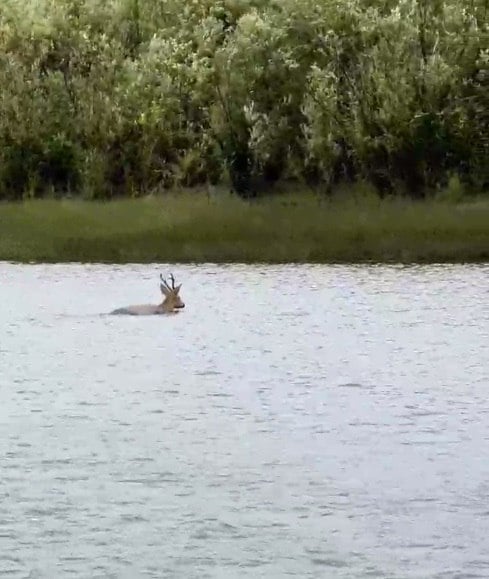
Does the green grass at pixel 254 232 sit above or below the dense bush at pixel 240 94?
below

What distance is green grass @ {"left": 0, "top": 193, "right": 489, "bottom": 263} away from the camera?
3353 cm

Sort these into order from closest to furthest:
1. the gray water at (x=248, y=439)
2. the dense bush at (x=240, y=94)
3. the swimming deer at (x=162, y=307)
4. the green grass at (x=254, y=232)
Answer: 1. the gray water at (x=248, y=439)
2. the swimming deer at (x=162, y=307)
3. the green grass at (x=254, y=232)
4. the dense bush at (x=240, y=94)

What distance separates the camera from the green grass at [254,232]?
33.5 metres

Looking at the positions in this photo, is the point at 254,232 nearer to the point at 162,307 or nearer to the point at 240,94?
the point at 240,94

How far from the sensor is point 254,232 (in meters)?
36.0

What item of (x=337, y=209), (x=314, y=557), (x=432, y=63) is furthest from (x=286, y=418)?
(x=432, y=63)

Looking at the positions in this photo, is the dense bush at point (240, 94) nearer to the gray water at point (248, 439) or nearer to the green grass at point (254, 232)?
the green grass at point (254, 232)

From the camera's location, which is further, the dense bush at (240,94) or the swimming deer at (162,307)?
the dense bush at (240,94)

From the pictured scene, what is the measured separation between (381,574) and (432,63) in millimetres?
31575

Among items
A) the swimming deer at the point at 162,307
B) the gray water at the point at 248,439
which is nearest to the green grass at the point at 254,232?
the gray water at the point at 248,439

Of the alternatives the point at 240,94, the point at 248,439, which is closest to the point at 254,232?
the point at 240,94

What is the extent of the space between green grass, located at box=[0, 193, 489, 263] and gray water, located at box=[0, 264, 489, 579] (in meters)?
7.33

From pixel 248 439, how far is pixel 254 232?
21.6 meters

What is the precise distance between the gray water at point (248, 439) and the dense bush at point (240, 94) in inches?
612
